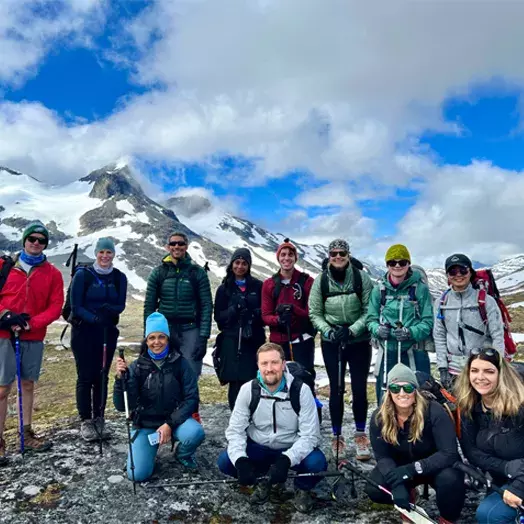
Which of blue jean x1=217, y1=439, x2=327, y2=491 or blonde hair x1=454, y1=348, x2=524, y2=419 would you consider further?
blue jean x1=217, y1=439, x2=327, y2=491

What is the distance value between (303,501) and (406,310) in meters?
3.75

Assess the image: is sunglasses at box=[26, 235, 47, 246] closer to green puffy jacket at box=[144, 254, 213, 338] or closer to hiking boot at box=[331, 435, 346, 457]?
green puffy jacket at box=[144, 254, 213, 338]

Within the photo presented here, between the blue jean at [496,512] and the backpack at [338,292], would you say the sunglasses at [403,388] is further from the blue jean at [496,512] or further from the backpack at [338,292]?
the backpack at [338,292]

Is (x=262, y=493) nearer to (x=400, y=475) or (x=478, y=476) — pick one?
(x=400, y=475)

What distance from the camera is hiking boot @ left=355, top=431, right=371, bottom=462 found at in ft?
27.3

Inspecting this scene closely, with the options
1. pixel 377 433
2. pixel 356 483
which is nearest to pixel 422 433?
pixel 377 433

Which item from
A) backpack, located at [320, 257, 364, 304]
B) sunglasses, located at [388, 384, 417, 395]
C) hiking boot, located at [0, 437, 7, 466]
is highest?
backpack, located at [320, 257, 364, 304]

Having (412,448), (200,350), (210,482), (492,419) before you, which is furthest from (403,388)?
(200,350)

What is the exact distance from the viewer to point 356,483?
24.5 ft

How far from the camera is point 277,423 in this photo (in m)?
6.98

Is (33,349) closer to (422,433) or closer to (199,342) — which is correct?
(199,342)

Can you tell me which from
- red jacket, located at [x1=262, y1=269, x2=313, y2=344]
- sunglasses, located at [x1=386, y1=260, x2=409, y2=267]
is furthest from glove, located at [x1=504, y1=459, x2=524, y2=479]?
red jacket, located at [x1=262, y1=269, x2=313, y2=344]

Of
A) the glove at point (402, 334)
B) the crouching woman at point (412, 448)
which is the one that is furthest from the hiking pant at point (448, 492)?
the glove at point (402, 334)

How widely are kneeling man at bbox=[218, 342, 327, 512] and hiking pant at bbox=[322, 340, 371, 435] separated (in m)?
1.60
